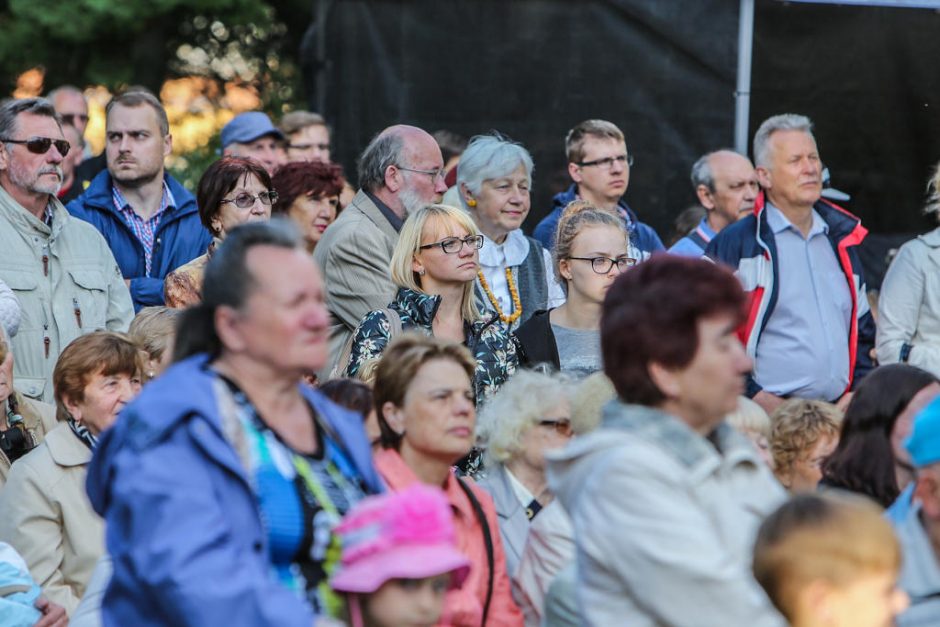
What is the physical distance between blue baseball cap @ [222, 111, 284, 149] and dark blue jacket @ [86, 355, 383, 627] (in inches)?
236

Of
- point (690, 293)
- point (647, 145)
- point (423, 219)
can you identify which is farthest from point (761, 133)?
point (690, 293)

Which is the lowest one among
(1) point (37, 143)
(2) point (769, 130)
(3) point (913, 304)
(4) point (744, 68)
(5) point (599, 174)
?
(3) point (913, 304)

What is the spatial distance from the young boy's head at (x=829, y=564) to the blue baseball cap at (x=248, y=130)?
6367 mm

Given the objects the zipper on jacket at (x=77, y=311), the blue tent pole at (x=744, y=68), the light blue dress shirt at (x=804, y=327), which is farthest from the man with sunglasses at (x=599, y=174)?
the zipper on jacket at (x=77, y=311)

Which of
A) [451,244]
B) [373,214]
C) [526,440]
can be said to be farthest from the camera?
[373,214]

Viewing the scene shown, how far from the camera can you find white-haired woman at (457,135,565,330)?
713 centimetres

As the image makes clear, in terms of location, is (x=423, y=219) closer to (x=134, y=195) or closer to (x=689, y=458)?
(x=134, y=195)

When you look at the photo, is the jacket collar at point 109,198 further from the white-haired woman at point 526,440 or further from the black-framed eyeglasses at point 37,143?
the white-haired woman at point 526,440

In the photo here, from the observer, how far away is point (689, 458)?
3.08 m

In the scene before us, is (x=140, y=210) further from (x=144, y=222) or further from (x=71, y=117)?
(x=71, y=117)

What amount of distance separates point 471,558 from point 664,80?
474 centimetres

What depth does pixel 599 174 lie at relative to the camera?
8.03 meters

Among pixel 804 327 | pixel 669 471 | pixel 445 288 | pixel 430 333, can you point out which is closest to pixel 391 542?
pixel 669 471

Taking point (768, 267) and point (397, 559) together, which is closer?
point (397, 559)
